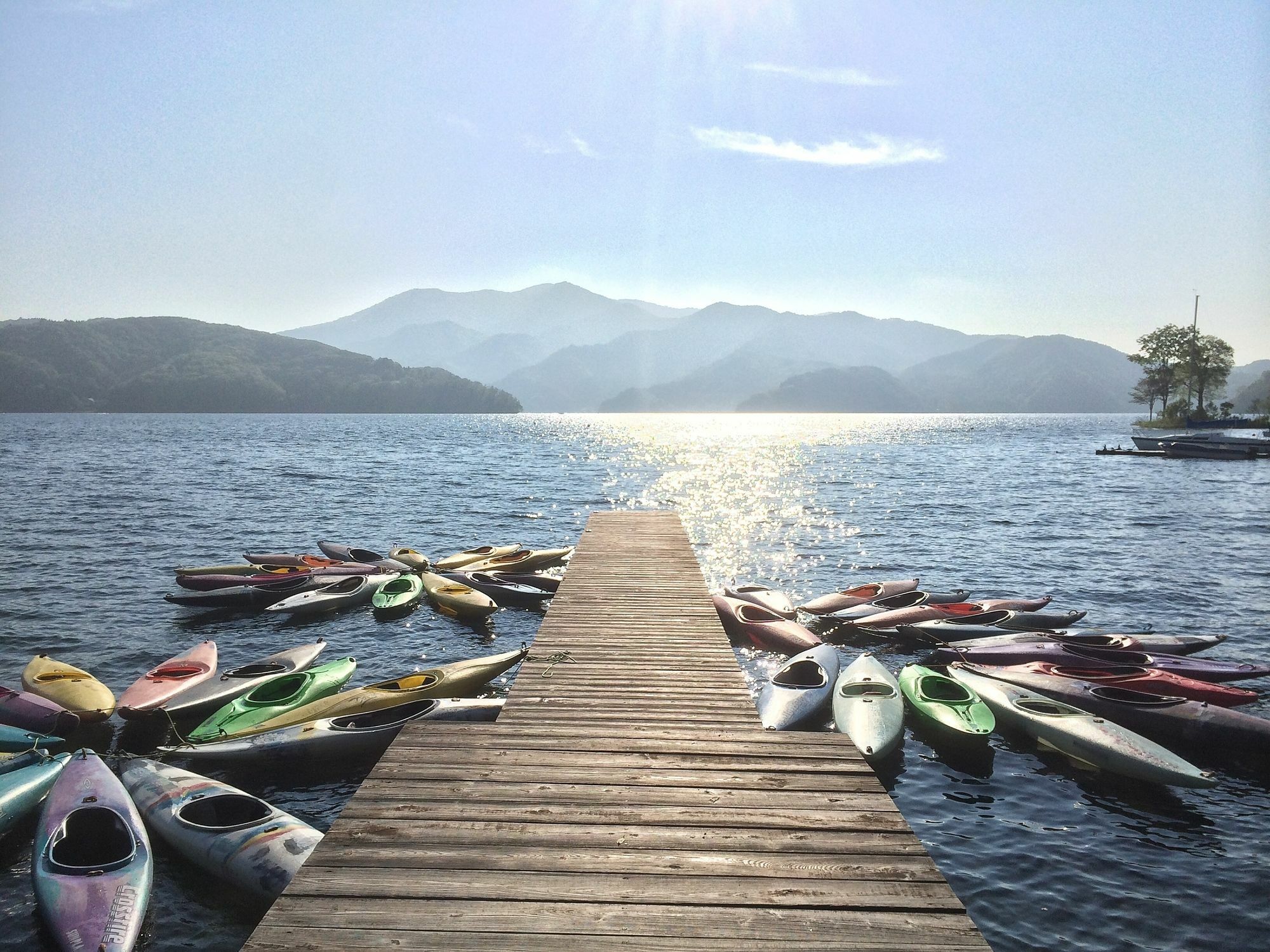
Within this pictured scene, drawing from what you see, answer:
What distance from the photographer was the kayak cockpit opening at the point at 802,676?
1234cm

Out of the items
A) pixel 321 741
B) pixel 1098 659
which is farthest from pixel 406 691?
pixel 1098 659

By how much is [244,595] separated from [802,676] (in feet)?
51.0

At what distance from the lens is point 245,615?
62.8ft

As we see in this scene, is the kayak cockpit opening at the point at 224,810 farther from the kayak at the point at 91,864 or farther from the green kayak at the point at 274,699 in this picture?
the green kayak at the point at 274,699

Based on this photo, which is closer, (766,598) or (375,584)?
(766,598)

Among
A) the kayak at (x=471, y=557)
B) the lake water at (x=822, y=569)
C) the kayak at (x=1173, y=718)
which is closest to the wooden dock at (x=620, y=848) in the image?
the lake water at (x=822, y=569)

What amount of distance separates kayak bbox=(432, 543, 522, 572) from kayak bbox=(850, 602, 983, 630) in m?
11.9

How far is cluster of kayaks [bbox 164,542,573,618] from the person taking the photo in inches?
746

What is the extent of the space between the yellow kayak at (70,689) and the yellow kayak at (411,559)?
10.2m

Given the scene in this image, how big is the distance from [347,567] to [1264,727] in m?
22.0

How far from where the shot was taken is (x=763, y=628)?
16359 mm

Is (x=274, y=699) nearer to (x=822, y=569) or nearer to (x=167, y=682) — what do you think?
(x=167, y=682)

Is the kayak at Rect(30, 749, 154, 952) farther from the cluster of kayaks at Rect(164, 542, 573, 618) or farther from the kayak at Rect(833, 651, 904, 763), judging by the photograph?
the cluster of kayaks at Rect(164, 542, 573, 618)

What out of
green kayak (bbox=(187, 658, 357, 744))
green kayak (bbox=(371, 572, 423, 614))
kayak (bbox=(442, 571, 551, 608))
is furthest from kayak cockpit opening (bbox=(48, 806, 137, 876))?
kayak (bbox=(442, 571, 551, 608))
